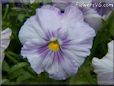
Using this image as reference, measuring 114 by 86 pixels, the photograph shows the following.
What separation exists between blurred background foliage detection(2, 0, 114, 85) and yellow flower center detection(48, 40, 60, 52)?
0.04 metres

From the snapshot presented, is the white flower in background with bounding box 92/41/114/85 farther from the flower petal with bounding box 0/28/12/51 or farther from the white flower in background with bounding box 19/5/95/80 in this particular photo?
the flower petal with bounding box 0/28/12/51

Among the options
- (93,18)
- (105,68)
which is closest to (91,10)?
(93,18)

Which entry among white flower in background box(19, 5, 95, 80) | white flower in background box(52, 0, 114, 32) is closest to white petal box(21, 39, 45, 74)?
white flower in background box(19, 5, 95, 80)

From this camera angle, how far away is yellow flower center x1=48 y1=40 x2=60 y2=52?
1.65ft

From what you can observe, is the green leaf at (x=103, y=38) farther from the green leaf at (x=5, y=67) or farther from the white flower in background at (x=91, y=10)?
the green leaf at (x=5, y=67)

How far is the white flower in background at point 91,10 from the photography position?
54cm

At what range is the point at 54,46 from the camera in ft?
1.65

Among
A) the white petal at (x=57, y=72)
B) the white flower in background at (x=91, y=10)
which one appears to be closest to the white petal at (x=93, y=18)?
the white flower in background at (x=91, y=10)

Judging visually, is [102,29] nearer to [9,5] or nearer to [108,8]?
[108,8]

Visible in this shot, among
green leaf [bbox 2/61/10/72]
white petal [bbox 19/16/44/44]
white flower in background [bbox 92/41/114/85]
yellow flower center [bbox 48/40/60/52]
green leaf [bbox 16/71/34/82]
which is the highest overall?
white petal [bbox 19/16/44/44]

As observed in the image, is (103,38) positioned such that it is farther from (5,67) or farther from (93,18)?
(5,67)

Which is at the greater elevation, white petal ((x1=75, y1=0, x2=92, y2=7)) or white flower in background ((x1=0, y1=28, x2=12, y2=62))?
white petal ((x1=75, y1=0, x2=92, y2=7))

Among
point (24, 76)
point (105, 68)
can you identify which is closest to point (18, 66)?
point (24, 76)

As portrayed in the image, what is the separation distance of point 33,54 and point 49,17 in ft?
0.22
